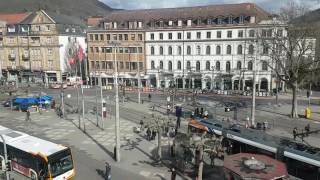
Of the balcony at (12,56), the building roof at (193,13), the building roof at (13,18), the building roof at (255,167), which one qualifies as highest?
the building roof at (13,18)

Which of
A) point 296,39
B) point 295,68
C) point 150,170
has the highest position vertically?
point 296,39

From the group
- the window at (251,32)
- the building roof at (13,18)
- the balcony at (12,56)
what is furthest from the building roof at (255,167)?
the building roof at (13,18)

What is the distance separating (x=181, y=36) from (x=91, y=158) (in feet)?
159

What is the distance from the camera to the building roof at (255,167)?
19562 millimetres

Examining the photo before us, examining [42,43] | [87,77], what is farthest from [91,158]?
[42,43]

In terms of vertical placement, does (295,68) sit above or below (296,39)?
below

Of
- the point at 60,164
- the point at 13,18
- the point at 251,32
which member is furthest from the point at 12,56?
the point at 60,164

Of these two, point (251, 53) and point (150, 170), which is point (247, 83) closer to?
Answer: point (251, 53)

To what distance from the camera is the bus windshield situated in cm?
2559

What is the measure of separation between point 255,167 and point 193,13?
202ft

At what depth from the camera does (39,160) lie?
25.8 meters

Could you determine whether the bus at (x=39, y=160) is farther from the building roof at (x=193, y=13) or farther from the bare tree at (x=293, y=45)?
the building roof at (x=193, y=13)

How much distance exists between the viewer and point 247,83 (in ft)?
243

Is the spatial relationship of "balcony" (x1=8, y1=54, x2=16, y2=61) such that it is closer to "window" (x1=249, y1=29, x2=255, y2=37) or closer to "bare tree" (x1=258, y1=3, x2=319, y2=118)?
"window" (x1=249, y1=29, x2=255, y2=37)
